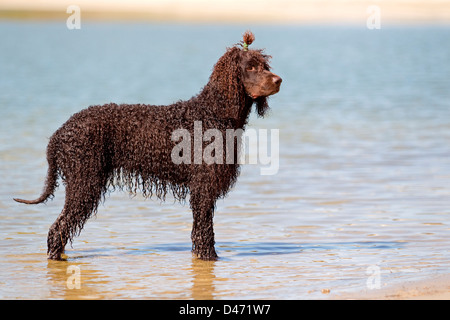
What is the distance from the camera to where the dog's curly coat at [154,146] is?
764cm

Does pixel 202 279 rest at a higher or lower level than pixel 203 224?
lower

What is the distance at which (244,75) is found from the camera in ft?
25.4

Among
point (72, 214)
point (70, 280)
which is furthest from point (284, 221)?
point (70, 280)

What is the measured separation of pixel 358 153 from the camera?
45.3 feet

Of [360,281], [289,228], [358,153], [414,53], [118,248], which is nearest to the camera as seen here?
[360,281]

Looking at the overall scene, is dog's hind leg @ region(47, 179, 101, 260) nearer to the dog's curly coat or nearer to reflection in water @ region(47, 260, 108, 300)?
the dog's curly coat

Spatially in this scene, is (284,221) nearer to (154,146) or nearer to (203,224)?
(203,224)

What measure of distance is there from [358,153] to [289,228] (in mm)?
5091

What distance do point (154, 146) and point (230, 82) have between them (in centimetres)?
87

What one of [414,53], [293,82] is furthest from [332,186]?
[414,53]

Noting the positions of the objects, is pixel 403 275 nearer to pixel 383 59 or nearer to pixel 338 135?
pixel 338 135

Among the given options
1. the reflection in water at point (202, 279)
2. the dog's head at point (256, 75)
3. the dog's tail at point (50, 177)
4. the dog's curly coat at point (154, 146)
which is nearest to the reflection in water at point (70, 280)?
the dog's curly coat at point (154, 146)

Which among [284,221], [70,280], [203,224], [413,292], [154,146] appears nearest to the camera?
[413,292]

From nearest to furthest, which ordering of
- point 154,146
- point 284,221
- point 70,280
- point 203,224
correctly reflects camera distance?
1. point 70,280
2. point 154,146
3. point 203,224
4. point 284,221
